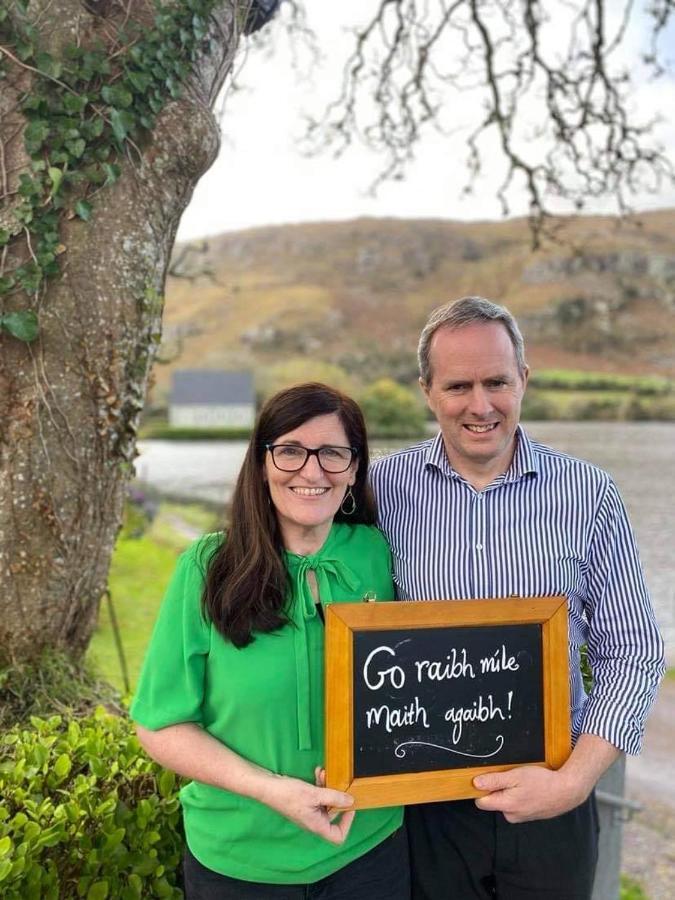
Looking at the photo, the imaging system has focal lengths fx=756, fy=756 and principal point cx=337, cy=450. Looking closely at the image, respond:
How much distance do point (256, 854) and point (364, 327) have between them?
7349cm

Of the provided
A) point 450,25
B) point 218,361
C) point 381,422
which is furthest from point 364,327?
point 450,25

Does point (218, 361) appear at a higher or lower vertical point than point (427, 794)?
higher

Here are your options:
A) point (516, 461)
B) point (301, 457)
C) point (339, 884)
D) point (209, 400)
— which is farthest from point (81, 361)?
point (209, 400)

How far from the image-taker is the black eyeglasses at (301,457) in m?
1.69

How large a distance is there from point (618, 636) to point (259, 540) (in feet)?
2.95

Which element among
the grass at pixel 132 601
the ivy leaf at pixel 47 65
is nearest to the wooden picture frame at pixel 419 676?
the grass at pixel 132 601

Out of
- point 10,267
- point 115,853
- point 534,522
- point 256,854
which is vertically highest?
point 10,267

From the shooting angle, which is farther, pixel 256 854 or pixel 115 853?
pixel 115 853

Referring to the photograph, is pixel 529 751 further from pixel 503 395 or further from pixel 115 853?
pixel 115 853

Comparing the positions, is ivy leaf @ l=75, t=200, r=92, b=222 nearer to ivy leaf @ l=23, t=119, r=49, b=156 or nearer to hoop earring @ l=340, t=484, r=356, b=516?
ivy leaf @ l=23, t=119, r=49, b=156

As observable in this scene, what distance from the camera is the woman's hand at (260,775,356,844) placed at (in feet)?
4.92

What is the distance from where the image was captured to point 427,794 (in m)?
1.64

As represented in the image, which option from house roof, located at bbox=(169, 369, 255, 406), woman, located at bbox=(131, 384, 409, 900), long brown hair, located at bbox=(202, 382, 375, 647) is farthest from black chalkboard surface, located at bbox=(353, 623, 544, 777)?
house roof, located at bbox=(169, 369, 255, 406)

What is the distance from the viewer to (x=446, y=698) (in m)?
1.69
